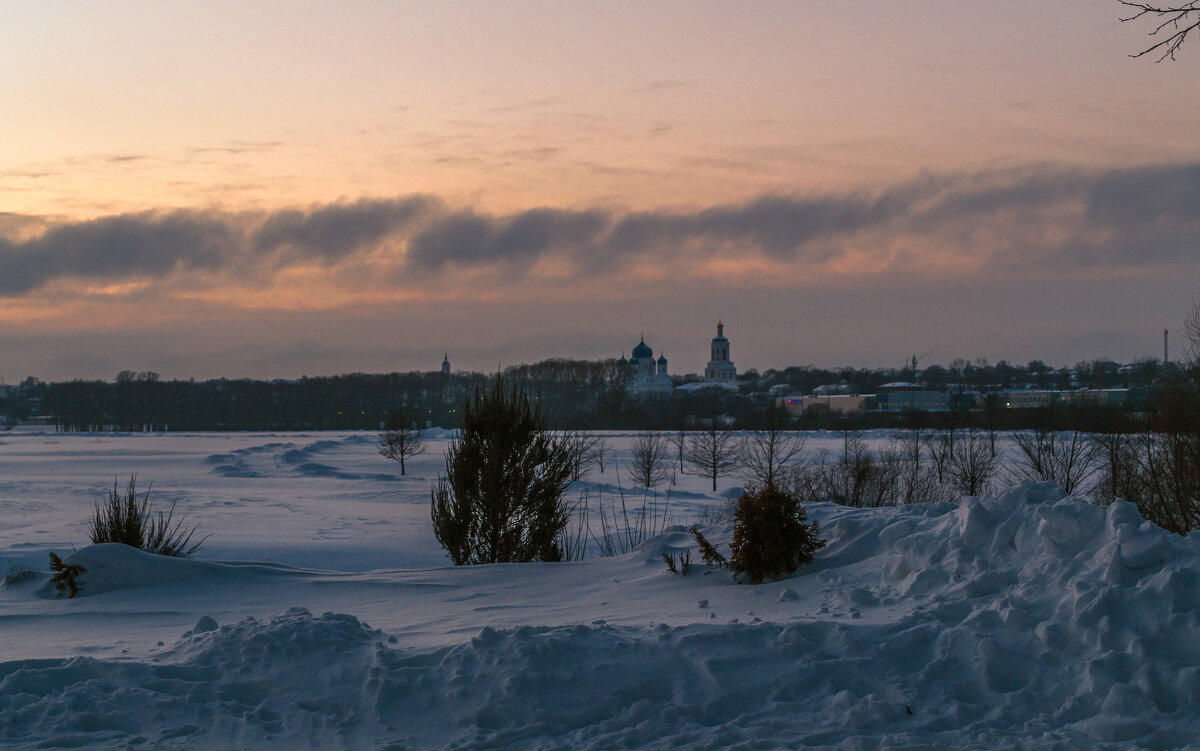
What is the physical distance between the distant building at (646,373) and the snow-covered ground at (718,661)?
143597mm

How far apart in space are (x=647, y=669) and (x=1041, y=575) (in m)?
2.72

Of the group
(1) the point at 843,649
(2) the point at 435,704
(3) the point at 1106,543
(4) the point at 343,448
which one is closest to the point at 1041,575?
(3) the point at 1106,543

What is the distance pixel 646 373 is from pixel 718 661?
168 metres

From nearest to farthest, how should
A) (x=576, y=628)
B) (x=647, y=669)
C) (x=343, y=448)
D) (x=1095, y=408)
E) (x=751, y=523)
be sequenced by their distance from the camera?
1. (x=647, y=669)
2. (x=576, y=628)
3. (x=751, y=523)
4. (x=1095, y=408)
5. (x=343, y=448)

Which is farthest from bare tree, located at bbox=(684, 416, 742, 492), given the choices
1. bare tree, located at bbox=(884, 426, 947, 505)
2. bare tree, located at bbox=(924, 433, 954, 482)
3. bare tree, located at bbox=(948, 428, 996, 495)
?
bare tree, located at bbox=(948, 428, 996, 495)

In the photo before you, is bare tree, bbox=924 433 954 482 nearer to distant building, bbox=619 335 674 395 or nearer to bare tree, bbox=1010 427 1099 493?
bare tree, bbox=1010 427 1099 493

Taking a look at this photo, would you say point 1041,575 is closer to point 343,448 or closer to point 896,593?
point 896,593

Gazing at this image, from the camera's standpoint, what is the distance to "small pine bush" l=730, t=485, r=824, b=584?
8.18m

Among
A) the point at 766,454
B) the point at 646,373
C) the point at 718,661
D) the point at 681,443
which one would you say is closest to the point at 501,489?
the point at 718,661

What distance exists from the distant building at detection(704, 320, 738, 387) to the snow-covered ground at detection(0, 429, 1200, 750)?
594ft

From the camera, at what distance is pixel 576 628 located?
583 cm

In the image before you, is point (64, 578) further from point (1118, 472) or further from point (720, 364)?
point (720, 364)

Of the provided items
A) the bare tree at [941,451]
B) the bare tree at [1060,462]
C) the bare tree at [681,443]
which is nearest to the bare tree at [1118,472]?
the bare tree at [1060,462]

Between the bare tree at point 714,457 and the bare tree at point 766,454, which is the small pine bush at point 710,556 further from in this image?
the bare tree at point 714,457
